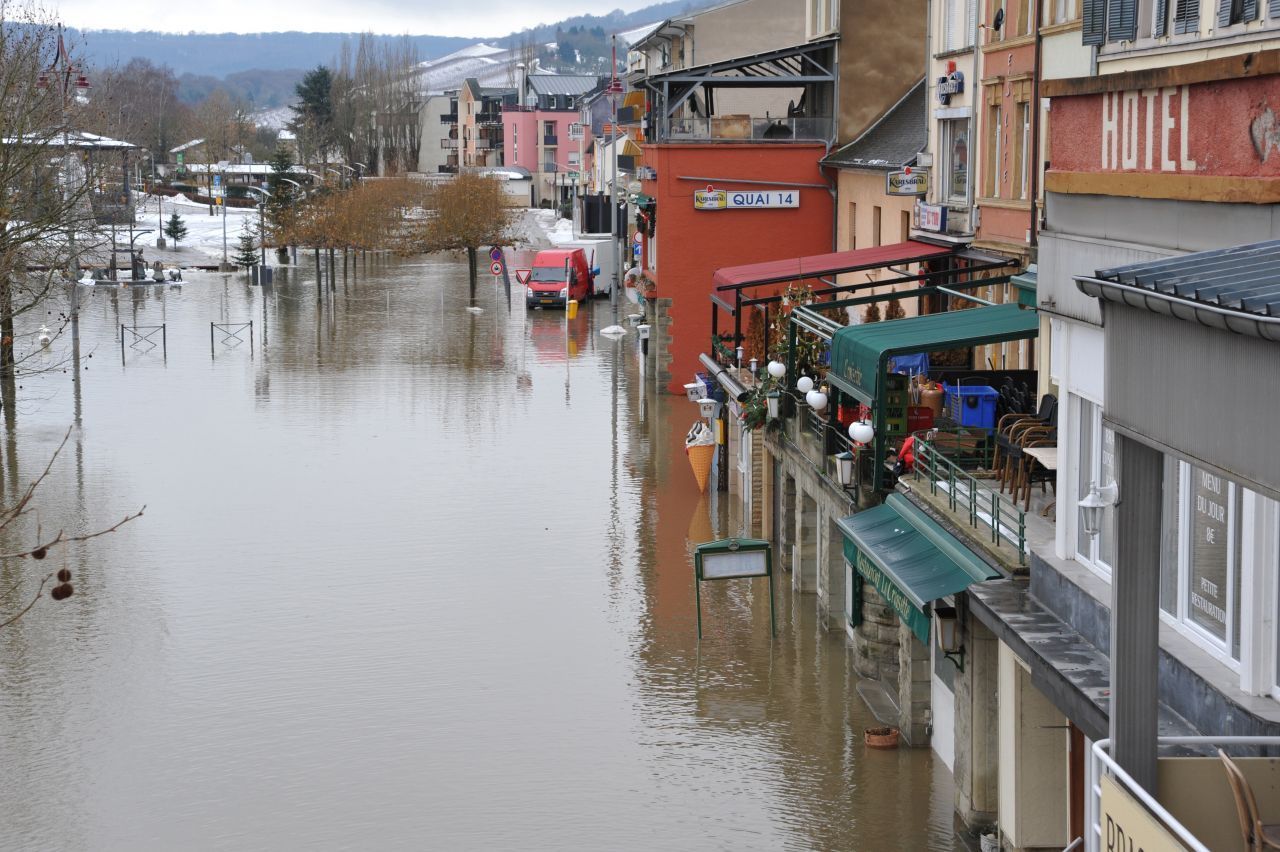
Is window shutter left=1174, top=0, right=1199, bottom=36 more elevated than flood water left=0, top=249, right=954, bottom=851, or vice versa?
window shutter left=1174, top=0, right=1199, bottom=36

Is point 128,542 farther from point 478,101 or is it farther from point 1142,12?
point 478,101

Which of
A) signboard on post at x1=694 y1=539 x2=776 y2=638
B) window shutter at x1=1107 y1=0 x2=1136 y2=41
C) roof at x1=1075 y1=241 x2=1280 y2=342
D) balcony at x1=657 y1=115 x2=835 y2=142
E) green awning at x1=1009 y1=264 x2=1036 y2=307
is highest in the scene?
balcony at x1=657 y1=115 x2=835 y2=142

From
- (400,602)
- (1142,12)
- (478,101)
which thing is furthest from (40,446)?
(478,101)

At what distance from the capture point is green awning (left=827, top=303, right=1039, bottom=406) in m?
16.8

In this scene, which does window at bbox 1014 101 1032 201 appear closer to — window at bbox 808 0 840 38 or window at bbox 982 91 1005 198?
window at bbox 982 91 1005 198

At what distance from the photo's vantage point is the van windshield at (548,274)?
60344 mm

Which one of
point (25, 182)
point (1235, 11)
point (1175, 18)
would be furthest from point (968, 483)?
point (25, 182)

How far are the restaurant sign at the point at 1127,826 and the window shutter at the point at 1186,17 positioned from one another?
5.51 metres

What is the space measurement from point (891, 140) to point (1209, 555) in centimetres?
2607

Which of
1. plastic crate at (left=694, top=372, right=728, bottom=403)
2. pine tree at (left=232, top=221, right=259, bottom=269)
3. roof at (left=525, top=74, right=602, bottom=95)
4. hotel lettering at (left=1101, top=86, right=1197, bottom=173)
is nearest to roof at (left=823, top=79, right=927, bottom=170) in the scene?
plastic crate at (left=694, top=372, right=728, bottom=403)

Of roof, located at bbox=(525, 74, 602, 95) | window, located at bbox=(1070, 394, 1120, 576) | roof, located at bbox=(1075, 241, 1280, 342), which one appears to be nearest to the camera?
roof, located at bbox=(1075, 241, 1280, 342)

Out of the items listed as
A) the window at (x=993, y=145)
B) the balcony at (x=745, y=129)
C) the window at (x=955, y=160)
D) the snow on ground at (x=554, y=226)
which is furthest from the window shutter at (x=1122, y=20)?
the snow on ground at (x=554, y=226)

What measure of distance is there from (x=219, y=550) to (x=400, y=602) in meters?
4.34

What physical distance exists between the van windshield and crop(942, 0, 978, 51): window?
34849 mm
